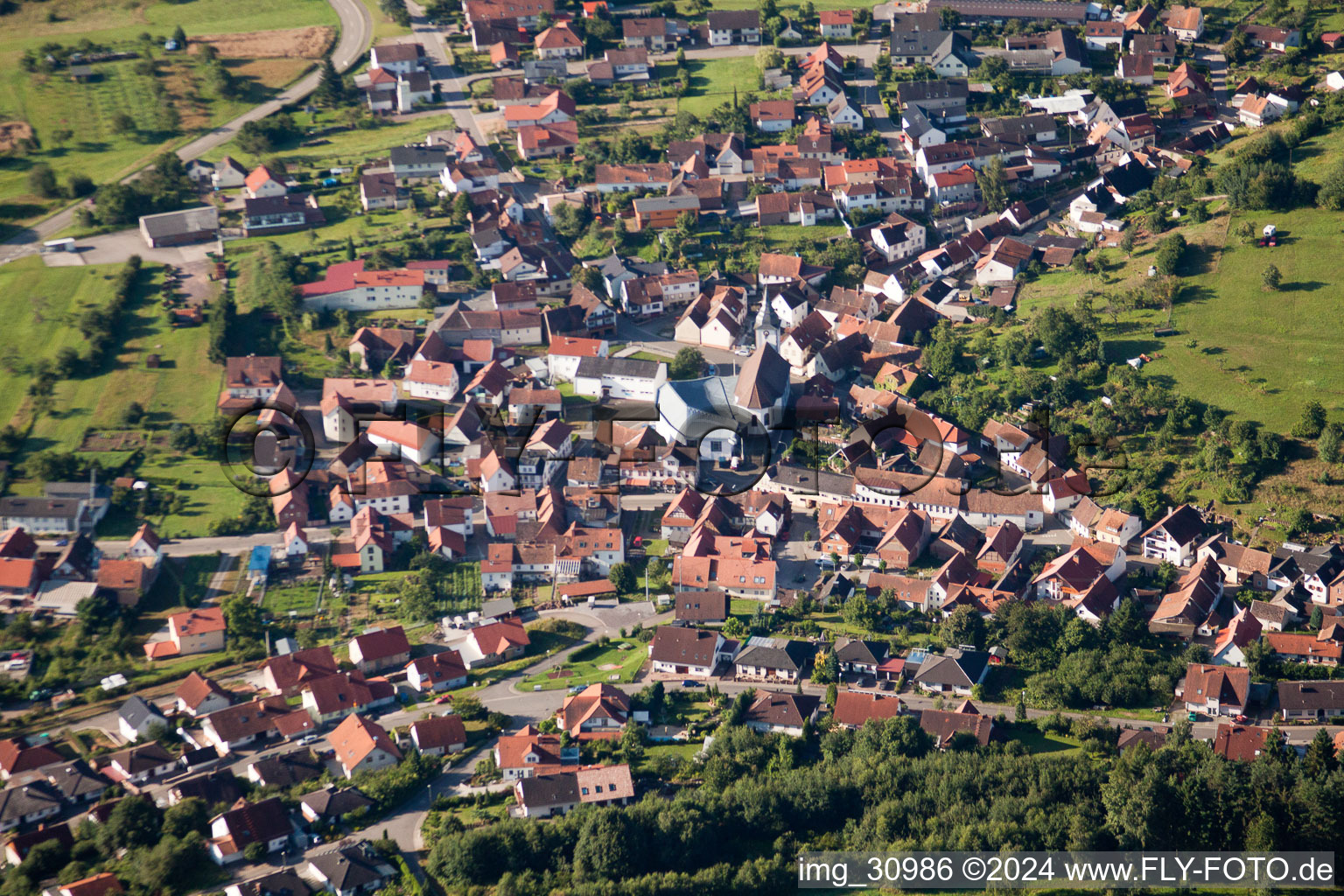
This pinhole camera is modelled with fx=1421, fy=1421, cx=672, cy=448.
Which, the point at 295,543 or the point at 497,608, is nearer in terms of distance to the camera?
the point at 497,608

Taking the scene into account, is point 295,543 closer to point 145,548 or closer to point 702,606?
point 145,548

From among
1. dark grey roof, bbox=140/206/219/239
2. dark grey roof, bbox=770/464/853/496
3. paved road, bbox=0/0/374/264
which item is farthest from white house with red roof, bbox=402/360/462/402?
paved road, bbox=0/0/374/264

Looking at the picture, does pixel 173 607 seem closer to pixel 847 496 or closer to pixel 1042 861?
pixel 847 496

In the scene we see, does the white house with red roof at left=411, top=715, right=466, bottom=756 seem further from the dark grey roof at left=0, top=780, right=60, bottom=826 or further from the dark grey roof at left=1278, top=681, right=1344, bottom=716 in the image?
the dark grey roof at left=1278, top=681, right=1344, bottom=716

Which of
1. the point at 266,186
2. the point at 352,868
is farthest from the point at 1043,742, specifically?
the point at 266,186

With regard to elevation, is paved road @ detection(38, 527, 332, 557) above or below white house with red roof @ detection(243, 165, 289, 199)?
below

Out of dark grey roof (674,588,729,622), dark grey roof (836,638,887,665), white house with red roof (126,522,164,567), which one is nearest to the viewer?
dark grey roof (836,638,887,665)
